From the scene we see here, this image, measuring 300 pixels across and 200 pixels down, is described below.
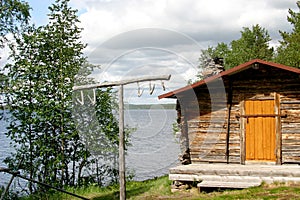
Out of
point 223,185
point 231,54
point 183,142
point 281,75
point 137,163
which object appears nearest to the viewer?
point 223,185

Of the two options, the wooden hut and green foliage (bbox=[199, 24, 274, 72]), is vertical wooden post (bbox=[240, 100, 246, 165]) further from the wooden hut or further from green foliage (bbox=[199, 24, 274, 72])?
green foliage (bbox=[199, 24, 274, 72])

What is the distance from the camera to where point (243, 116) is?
12375mm

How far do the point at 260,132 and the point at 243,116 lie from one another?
615 millimetres

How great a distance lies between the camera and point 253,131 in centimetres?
1235

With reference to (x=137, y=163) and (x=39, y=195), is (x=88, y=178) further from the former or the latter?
(x=137, y=163)

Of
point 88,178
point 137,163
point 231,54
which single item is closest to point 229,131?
point 88,178

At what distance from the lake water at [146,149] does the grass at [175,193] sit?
183cm

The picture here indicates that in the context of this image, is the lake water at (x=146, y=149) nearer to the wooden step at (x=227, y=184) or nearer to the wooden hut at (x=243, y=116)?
the wooden hut at (x=243, y=116)

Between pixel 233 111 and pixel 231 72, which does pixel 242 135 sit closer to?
pixel 233 111

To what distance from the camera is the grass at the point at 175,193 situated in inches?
387

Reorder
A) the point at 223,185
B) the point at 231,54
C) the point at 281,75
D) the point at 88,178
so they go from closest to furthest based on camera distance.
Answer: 1. the point at 223,185
2. the point at 281,75
3. the point at 88,178
4. the point at 231,54

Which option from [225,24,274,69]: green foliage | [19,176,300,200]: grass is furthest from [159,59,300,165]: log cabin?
[225,24,274,69]: green foliage

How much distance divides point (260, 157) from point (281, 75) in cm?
224

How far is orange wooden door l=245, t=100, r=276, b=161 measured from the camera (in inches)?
478
